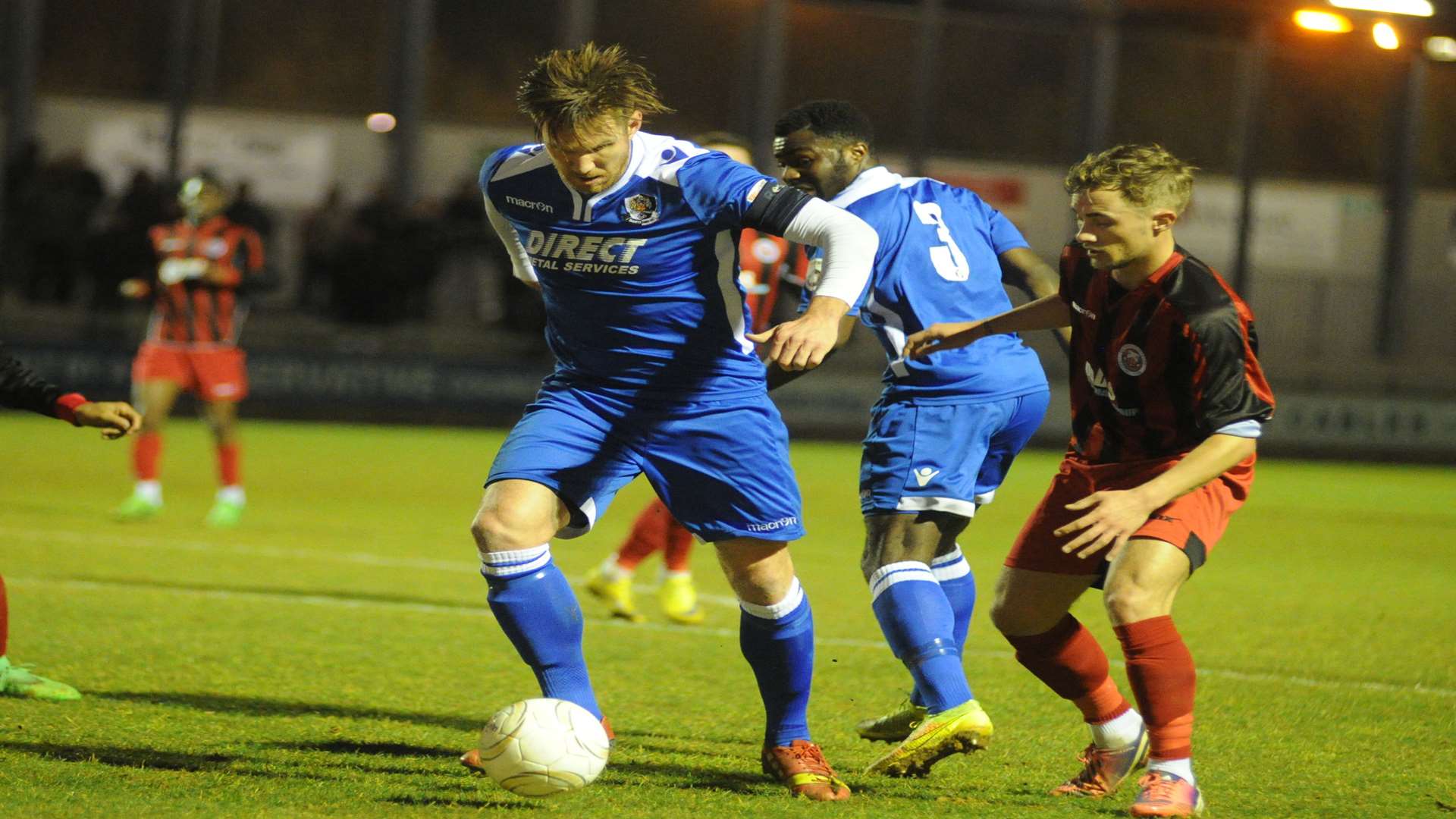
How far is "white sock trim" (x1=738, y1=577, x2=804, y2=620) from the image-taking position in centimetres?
434

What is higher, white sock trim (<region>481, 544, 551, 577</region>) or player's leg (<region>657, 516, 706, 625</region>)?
white sock trim (<region>481, 544, 551, 577</region>)

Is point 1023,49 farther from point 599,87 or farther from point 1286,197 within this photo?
point 599,87

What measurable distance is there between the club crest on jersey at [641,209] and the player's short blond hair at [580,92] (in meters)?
0.21

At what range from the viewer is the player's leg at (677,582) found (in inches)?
283

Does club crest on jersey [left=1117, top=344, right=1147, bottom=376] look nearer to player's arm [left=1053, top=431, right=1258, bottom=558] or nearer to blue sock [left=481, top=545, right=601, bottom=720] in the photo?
player's arm [left=1053, top=431, right=1258, bottom=558]

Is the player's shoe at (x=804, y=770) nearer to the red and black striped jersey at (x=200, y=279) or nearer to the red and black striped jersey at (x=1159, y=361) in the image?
the red and black striped jersey at (x=1159, y=361)

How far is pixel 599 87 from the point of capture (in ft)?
13.2

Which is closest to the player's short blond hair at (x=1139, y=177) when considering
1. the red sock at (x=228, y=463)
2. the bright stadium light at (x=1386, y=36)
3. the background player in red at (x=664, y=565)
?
the background player in red at (x=664, y=565)

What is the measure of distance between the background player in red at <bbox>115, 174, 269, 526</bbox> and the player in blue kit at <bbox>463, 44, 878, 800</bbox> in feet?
20.6

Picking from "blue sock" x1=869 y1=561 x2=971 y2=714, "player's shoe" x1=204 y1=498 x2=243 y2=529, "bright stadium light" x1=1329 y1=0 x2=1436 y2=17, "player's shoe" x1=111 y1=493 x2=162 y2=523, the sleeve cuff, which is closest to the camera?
"blue sock" x1=869 y1=561 x2=971 y2=714

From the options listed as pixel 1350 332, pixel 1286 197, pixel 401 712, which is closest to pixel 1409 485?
pixel 1350 332

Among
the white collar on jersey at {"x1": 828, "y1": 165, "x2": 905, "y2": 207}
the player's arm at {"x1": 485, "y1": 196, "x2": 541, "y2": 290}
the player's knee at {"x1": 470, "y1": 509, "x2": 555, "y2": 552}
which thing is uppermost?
the white collar on jersey at {"x1": 828, "y1": 165, "x2": 905, "y2": 207}

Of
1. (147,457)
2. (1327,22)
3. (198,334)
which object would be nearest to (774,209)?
(147,457)

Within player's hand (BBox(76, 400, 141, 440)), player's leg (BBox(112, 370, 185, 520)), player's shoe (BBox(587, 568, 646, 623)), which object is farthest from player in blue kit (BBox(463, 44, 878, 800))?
player's leg (BBox(112, 370, 185, 520))
